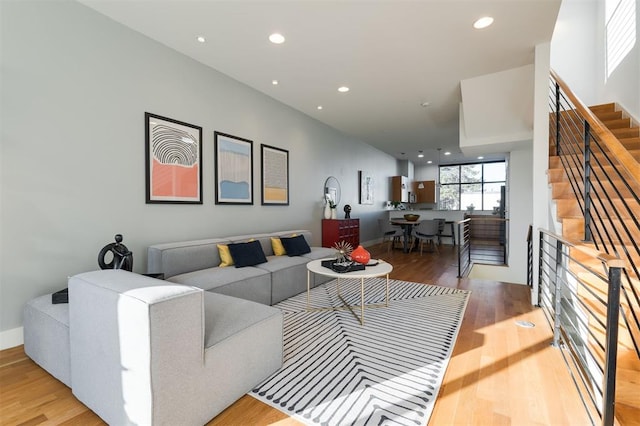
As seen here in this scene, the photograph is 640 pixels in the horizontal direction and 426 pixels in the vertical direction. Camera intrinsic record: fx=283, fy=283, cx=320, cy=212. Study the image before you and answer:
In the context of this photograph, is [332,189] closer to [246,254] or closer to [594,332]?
[246,254]

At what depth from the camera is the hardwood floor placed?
1.50m

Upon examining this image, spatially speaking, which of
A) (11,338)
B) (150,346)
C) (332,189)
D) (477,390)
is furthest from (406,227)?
(11,338)

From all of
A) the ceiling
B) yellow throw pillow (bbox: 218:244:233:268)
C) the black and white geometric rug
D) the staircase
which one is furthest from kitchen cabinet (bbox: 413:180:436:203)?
yellow throw pillow (bbox: 218:244:233:268)

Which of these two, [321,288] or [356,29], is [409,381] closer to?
[321,288]

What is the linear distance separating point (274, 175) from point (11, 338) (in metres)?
3.38

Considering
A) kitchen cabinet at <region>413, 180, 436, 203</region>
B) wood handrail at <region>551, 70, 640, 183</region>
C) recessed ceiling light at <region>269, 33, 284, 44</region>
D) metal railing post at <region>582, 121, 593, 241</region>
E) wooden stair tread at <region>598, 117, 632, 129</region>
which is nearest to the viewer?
wood handrail at <region>551, 70, 640, 183</region>

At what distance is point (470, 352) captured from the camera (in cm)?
222

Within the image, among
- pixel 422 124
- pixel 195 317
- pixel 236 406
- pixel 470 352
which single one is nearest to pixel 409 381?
pixel 470 352

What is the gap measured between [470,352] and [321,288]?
6.85 ft

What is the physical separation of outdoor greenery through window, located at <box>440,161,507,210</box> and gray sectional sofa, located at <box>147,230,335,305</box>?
9.51m

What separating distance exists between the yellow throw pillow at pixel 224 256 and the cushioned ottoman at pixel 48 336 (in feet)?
4.80

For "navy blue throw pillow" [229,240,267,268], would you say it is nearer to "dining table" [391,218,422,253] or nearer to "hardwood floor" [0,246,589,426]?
"hardwood floor" [0,246,589,426]

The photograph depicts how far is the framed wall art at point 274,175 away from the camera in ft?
14.8

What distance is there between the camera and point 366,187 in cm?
803
